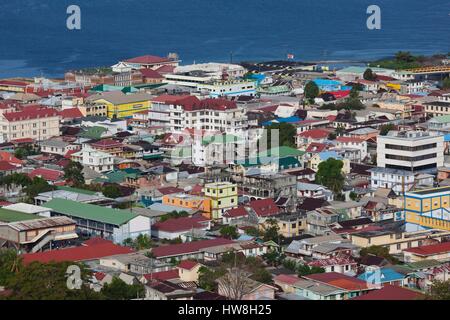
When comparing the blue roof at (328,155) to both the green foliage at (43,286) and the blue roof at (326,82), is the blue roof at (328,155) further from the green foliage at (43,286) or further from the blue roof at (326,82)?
the green foliage at (43,286)

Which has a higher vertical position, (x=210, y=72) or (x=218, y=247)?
(x=210, y=72)

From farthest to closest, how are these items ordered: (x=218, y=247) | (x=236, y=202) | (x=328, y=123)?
1. (x=328, y=123)
2. (x=236, y=202)
3. (x=218, y=247)

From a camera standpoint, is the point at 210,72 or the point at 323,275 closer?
the point at 323,275

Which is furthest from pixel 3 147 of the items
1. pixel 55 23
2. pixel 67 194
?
pixel 55 23

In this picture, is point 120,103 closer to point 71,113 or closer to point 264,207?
point 71,113

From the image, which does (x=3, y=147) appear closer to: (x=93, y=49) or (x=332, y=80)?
(x=332, y=80)

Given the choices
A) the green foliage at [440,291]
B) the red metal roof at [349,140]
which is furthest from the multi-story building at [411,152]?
the green foliage at [440,291]
